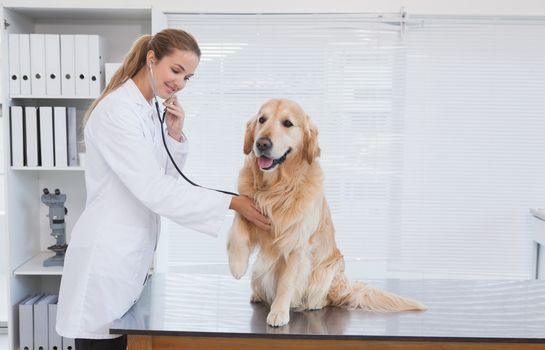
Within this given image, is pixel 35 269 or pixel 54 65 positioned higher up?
pixel 54 65

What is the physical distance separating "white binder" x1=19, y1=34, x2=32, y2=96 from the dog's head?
185 centimetres

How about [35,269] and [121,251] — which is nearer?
[121,251]

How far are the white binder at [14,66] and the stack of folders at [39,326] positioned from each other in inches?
46.7

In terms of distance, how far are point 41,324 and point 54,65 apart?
1.46 meters

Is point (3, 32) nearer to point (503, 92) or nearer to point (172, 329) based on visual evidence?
point (172, 329)

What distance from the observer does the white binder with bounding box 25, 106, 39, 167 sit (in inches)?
116

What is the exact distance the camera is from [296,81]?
3279 mm

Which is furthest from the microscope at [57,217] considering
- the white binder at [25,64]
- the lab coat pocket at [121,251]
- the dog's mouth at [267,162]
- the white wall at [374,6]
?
the dog's mouth at [267,162]

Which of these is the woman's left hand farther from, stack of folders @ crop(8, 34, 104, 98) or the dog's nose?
stack of folders @ crop(8, 34, 104, 98)

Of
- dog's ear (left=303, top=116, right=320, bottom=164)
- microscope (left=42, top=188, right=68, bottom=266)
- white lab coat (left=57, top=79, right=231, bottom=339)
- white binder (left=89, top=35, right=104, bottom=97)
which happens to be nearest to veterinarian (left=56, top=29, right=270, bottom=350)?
white lab coat (left=57, top=79, right=231, bottom=339)

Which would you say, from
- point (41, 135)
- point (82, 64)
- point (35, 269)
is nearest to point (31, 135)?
point (41, 135)

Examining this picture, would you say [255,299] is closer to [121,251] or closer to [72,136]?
[121,251]

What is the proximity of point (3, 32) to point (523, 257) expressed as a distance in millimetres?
3284

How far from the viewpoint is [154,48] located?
1657 mm
